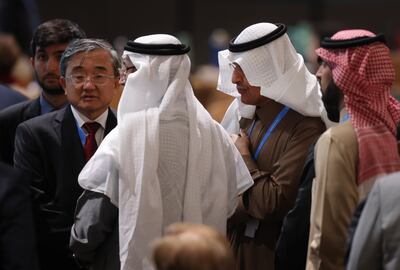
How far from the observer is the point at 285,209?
198 inches

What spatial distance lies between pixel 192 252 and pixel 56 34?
251cm

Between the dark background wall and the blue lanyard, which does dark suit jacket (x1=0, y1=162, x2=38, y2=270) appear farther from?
the dark background wall

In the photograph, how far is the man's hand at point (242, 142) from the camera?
511 centimetres

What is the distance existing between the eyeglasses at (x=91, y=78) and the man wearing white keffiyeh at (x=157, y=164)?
396 millimetres

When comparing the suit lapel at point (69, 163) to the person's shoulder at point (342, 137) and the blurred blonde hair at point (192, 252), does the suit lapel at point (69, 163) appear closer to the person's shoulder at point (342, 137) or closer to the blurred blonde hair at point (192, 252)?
the person's shoulder at point (342, 137)

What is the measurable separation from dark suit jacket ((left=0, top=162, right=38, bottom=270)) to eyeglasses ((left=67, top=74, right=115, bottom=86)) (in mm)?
1332

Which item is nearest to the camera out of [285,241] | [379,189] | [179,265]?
[179,265]

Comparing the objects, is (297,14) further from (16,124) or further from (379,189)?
(379,189)

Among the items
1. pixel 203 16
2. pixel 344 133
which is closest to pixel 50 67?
pixel 344 133

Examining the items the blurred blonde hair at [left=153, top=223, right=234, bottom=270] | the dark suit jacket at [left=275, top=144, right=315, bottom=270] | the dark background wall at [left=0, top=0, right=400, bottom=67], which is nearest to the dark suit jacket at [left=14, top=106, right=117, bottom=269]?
the dark suit jacket at [left=275, top=144, right=315, bottom=270]

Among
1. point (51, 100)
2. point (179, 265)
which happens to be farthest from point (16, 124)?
point (179, 265)

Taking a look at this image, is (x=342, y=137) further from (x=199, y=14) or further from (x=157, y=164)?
(x=199, y=14)

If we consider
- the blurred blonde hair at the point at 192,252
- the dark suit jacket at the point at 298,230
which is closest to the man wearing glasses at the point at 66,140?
the dark suit jacket at the point at 298,230

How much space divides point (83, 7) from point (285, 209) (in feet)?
43.3
